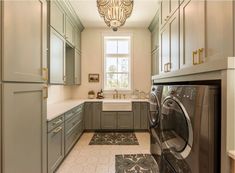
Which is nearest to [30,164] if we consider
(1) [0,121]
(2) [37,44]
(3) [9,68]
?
(1) [0,121]

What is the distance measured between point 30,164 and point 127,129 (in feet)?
11.4

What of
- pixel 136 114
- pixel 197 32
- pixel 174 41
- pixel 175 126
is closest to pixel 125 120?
pixel 136 114

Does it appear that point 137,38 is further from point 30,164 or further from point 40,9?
point 30,164

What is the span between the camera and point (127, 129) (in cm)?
485

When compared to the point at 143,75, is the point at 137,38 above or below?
above

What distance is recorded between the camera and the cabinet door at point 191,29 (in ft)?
5.03

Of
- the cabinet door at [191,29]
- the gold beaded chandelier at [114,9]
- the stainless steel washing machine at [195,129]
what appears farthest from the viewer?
the gold beaded chandelier at [114,9]

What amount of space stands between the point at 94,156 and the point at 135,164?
2.46 ft

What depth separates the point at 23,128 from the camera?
4.68 feet

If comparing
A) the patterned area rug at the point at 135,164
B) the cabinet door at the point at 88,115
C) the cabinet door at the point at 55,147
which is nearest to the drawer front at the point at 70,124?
the cabinet door at the point at 55,147

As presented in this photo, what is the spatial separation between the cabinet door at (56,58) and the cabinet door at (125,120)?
1.87 meters

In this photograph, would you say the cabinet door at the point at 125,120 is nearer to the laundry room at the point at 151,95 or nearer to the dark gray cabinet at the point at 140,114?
the dark gray cabinet at the point at 140,114

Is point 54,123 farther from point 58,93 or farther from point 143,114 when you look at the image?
point 143,114

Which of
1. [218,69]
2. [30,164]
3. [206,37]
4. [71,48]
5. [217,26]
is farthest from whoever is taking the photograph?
[71,48]
